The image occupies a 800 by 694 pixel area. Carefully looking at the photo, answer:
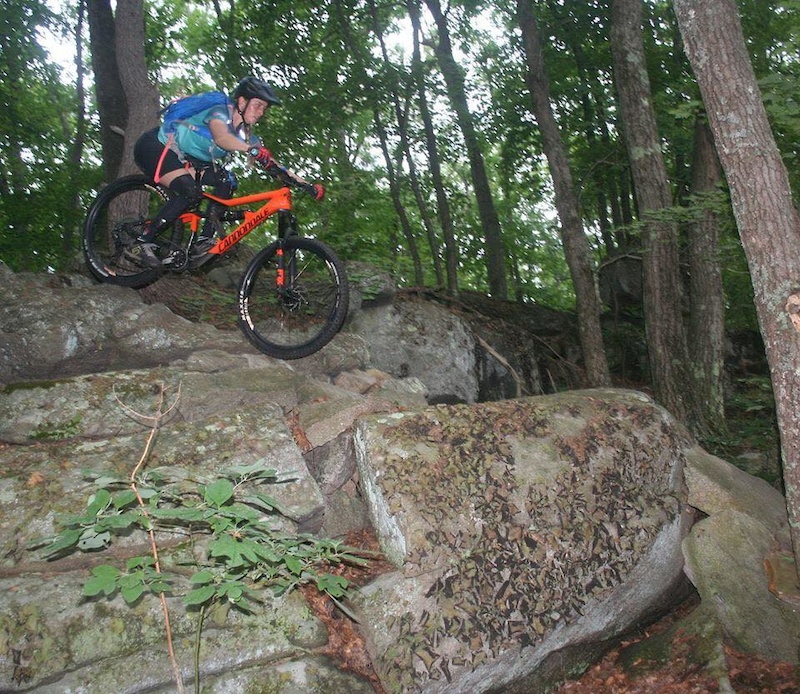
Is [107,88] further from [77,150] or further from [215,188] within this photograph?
[77,150]

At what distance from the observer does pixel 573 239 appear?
9211 mm

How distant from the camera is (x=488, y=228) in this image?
14.1 meters

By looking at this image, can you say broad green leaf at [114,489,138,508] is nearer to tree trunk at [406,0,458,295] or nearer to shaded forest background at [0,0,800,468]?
shaded forest background at [0,0,800,468]

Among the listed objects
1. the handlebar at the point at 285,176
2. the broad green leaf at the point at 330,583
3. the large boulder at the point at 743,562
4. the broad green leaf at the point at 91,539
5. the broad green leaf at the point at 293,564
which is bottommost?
the large boulder at the point at 743,562

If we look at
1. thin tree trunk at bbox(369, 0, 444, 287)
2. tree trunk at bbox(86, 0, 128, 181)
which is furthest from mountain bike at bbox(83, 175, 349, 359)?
thin tree trunk at bbox(369, 0, 444, 287)

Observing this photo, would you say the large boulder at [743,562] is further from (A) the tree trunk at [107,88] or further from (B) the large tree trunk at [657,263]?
(A) the tree trunk at [107,88]

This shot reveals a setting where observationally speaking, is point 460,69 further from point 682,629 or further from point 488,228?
point 682,629

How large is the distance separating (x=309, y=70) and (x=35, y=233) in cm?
634

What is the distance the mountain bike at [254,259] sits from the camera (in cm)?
588

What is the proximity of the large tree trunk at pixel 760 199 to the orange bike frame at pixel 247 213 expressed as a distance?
11.8 ft

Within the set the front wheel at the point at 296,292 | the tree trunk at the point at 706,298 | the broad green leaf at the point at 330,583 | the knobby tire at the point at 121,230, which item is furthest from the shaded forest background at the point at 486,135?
the broad green leaf at the point at 330,583

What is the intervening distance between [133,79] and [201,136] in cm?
266

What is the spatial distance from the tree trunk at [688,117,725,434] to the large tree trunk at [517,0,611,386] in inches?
48.9

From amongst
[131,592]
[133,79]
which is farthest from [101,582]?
[133,79]
